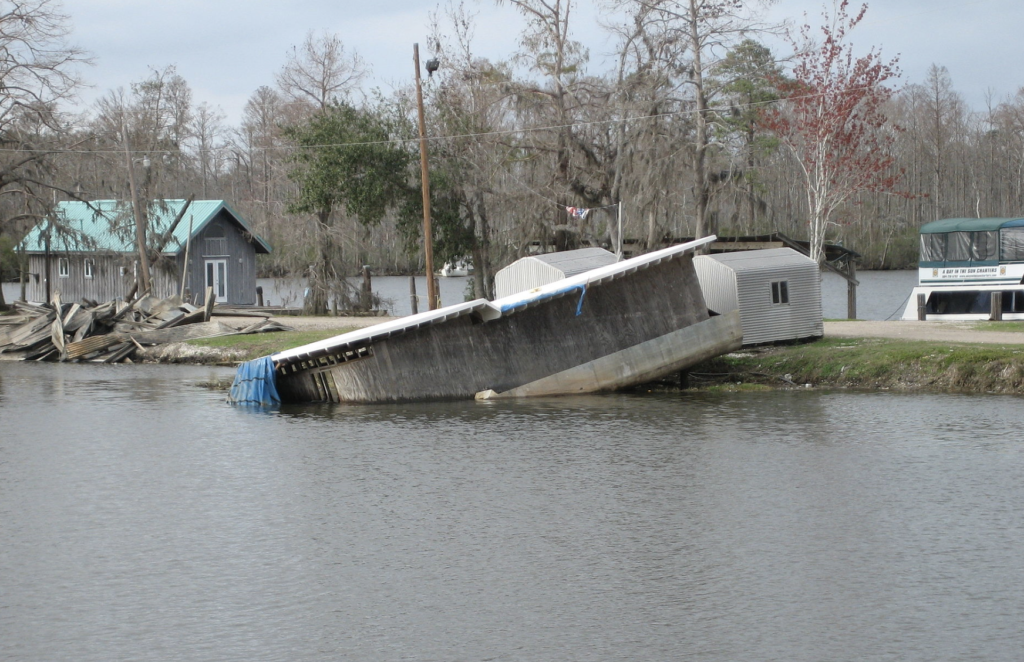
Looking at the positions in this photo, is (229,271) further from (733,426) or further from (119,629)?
(119,629)

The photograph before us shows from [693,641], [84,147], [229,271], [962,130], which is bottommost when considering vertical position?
[693,641]

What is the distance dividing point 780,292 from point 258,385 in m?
12.1

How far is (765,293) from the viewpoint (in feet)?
84.1

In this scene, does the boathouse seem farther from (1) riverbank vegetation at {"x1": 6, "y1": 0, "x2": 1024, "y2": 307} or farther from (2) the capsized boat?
(2) the capsized boat

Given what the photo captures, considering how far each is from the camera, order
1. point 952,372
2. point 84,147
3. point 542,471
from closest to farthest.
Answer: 1. point 542,471
2. point 952,372
3. point 84,147

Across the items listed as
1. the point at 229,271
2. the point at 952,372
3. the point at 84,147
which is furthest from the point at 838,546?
the point at 84,147

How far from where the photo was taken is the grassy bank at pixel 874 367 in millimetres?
22422

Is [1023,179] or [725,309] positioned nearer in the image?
[725,309]

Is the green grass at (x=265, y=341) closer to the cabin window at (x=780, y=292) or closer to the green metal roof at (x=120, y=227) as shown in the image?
the cabin window at (x=780, y=292)

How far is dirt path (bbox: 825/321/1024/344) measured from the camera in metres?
26.2

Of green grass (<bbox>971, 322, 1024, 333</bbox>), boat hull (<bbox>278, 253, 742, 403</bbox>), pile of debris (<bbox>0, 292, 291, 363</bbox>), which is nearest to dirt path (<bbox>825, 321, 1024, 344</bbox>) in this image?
green grass (<bbox>971, 322, 1024, 333</bbox>)

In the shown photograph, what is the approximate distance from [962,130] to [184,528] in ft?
309

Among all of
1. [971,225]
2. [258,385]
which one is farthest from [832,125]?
[258,385]

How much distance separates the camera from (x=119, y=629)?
9.02 m
